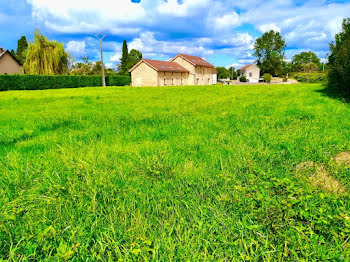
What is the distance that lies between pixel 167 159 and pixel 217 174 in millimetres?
842

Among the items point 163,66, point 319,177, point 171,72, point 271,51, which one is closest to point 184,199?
point 319,177

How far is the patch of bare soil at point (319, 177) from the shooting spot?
Answer: 2.64 meters

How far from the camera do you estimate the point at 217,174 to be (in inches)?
118

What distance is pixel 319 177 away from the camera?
9.45ft

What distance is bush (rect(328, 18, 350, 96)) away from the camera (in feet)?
27.7

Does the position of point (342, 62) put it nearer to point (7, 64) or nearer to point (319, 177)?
point (319, 177)

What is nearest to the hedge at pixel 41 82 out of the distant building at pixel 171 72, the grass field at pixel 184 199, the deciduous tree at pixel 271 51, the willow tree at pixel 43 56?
the willow tree at pixel 43 56

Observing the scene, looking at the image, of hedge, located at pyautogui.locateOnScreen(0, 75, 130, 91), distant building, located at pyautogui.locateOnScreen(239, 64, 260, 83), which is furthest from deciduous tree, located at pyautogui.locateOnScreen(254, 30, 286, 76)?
hedge, located at pyautogui.locateOnScreen(0, 75, 130, 91)

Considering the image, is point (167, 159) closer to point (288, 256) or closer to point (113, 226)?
point (113, 226)

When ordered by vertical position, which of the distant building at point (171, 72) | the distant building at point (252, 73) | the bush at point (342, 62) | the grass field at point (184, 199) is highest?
the distant building at point (252, 73)

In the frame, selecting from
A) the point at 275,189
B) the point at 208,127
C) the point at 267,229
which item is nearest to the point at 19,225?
the point at 267,229

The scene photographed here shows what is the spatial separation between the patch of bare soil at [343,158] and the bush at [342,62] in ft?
21.7

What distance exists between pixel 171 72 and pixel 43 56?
2323 centimetres

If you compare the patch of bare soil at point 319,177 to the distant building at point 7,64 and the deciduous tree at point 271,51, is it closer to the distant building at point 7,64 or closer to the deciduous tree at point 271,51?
the distant building at point 7,64
